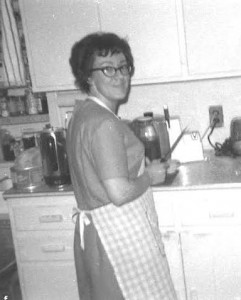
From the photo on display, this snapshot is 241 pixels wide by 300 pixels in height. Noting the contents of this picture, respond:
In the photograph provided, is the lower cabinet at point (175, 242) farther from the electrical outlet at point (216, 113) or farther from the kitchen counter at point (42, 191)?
the electrical outlet at point (216, 113)

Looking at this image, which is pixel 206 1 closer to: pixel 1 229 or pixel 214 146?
pixel 214 146

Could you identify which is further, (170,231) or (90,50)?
(170,231)

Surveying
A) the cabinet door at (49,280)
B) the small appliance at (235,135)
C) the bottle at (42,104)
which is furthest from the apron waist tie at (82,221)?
the bottle at (42,104)

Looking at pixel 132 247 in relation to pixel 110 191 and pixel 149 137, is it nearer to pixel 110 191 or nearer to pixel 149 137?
pixel 110 191

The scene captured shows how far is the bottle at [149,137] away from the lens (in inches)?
87.0

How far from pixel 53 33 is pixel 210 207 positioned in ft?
3.74

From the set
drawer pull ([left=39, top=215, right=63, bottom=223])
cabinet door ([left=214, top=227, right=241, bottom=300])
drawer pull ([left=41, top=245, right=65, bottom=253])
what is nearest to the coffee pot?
drawer pull ([left=39, top=215, right=63, bottom=223])

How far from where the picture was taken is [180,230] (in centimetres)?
207

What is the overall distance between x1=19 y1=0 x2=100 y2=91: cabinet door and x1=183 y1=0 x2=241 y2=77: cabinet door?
47 centimetres

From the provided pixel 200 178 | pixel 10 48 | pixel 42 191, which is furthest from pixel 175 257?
pixel 10 48

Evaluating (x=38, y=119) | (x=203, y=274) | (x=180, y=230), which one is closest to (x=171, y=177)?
(x=180, y=230)

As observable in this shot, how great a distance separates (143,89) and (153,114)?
0.50 ft

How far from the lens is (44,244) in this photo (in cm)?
226

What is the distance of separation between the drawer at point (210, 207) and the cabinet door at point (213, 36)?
1.94 ft
